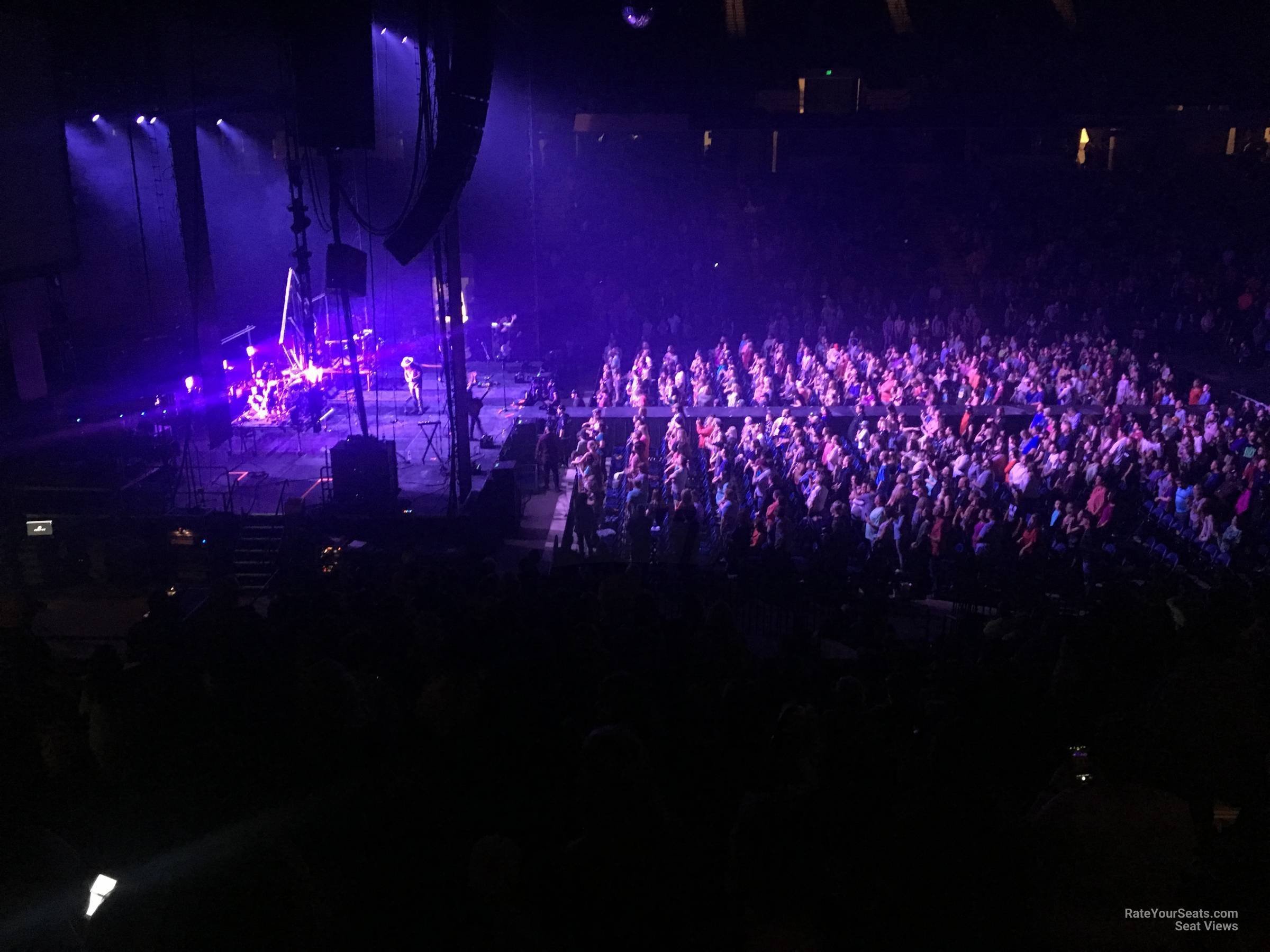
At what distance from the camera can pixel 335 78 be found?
866cm

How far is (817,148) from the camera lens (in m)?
25.8

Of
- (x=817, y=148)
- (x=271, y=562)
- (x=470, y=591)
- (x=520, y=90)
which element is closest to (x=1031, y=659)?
(x=470, y=591)

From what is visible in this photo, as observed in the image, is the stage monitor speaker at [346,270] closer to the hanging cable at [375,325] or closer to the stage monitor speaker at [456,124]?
the stage monitor speaker at [456,124]

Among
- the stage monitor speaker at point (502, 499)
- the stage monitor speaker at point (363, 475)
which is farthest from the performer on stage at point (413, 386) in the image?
the stage monitor speaker at point (363, 475)

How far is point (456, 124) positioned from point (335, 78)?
2.04 m

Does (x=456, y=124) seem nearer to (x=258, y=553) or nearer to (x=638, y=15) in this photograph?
(x=258, y=553)

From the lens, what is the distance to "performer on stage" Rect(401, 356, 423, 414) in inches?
648

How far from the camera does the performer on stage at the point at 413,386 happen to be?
16.5m

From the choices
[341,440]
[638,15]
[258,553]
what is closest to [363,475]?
[258,553]

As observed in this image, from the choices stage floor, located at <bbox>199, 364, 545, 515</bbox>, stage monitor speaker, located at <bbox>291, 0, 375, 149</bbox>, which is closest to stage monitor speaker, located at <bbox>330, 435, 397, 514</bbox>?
stage floor, located at <bbox>199, 364, 545, 515</bbox>

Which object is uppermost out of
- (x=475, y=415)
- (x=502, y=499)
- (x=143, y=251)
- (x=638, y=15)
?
(x=638, y=15)

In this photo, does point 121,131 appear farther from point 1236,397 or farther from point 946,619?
point 1236,397

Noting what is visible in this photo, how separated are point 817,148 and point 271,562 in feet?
66.6

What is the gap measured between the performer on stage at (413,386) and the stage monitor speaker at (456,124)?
764 centimetres
